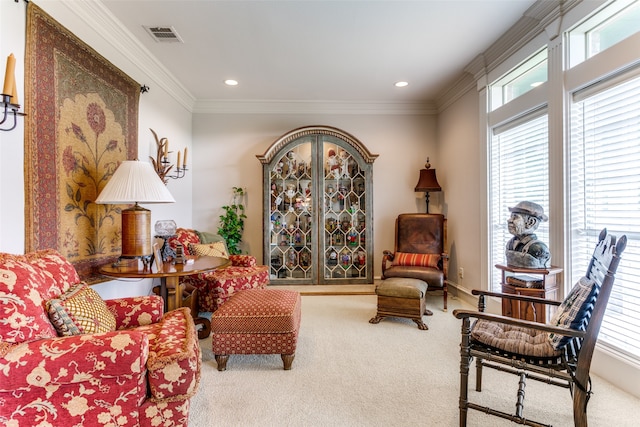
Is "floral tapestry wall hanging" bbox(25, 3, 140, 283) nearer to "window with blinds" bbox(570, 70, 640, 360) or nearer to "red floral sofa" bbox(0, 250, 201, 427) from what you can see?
"red floral sofa" bbox(0, 250, 201, 427)

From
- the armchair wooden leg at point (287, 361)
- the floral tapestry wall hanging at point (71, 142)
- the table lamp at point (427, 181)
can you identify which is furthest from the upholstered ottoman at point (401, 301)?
the floral tapestry wall hanging at point (71, 142)

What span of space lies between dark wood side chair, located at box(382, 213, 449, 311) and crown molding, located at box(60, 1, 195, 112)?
3.30 m

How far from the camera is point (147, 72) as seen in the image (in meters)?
3.16

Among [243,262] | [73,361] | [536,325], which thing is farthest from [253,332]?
[536,325]

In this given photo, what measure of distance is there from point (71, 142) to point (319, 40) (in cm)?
218

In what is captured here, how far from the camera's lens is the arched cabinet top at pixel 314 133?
4.17 metres

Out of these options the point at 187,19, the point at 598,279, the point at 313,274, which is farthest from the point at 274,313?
the point at 187,19

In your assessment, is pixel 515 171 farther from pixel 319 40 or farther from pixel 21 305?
pixel 21 305

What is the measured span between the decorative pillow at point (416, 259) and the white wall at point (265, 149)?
0.67 m

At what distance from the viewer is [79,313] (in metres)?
1.44

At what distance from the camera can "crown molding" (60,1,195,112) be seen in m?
2.28

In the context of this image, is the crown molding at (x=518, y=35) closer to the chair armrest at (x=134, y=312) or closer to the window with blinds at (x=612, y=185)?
the window with blinds at (x=612, y=185)

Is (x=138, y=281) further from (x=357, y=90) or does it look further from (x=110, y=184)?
(x=357, y=90)

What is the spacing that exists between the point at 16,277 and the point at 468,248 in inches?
154
